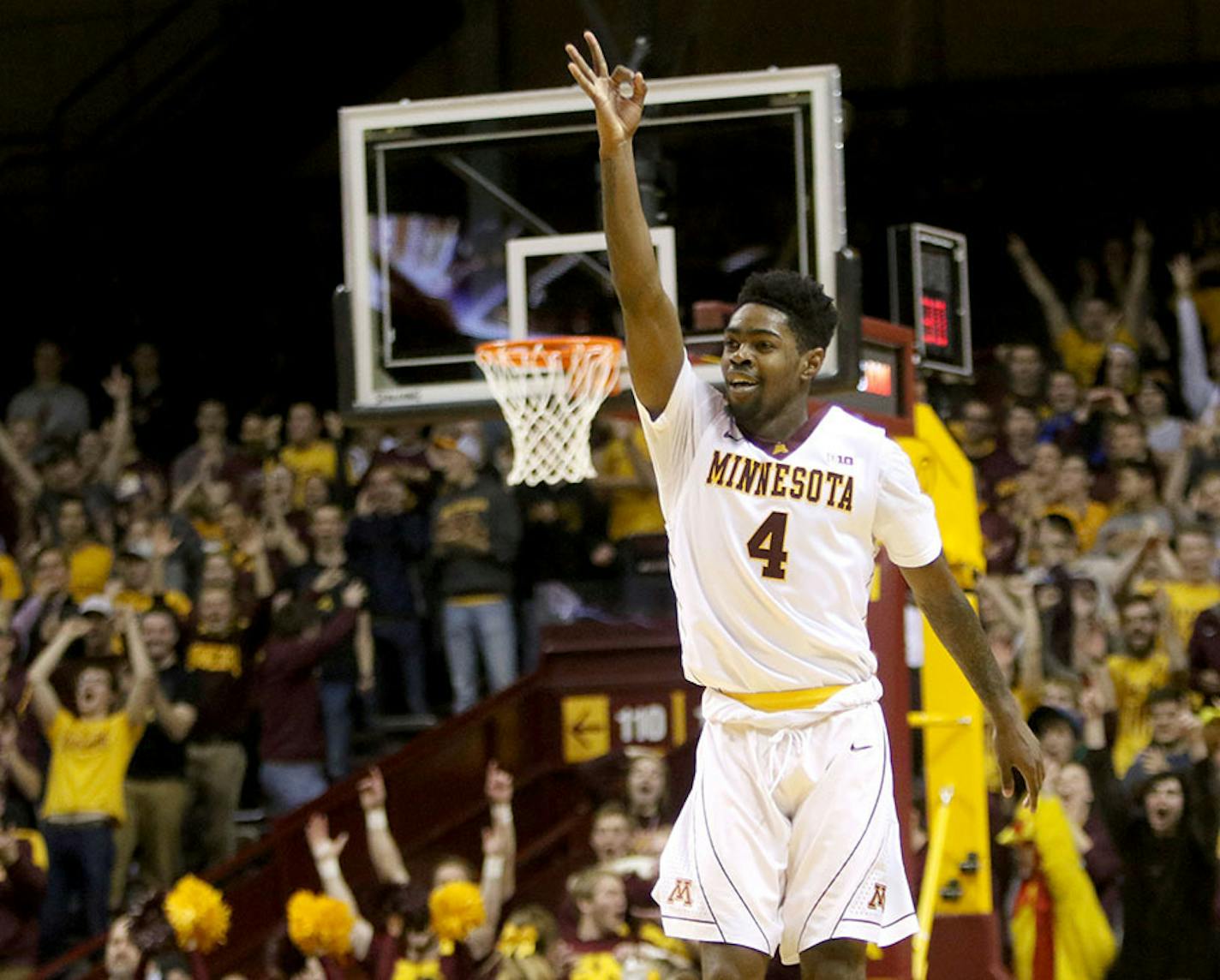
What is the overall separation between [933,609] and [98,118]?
46.4 ft

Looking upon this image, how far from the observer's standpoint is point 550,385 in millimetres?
8141

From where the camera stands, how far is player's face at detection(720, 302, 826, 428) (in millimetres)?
4973

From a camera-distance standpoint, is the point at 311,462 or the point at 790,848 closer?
the point at 790,848

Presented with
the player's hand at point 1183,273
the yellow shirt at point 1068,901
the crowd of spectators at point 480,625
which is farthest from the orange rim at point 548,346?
the player's hand at point 1183,273

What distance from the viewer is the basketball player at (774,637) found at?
490 cm

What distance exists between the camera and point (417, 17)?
16922 mm

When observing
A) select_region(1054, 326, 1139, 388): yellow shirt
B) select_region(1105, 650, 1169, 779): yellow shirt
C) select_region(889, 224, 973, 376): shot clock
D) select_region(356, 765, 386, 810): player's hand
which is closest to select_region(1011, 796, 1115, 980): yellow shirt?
select_region(1105, 650, 1169, 779): yellow shirt

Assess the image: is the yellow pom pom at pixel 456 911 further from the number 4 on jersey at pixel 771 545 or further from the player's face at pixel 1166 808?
the number 4 on jersey at pixel 771 545

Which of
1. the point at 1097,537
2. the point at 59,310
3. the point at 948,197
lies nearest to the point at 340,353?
the point at 1097,537

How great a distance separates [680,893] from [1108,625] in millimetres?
5818

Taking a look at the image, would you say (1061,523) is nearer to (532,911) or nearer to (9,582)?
(532,911)

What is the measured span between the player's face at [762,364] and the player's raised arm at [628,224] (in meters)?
0.16

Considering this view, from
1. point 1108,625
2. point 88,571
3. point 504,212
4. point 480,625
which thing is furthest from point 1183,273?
point 88,571

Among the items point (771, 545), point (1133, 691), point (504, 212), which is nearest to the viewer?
point (771, 545)
